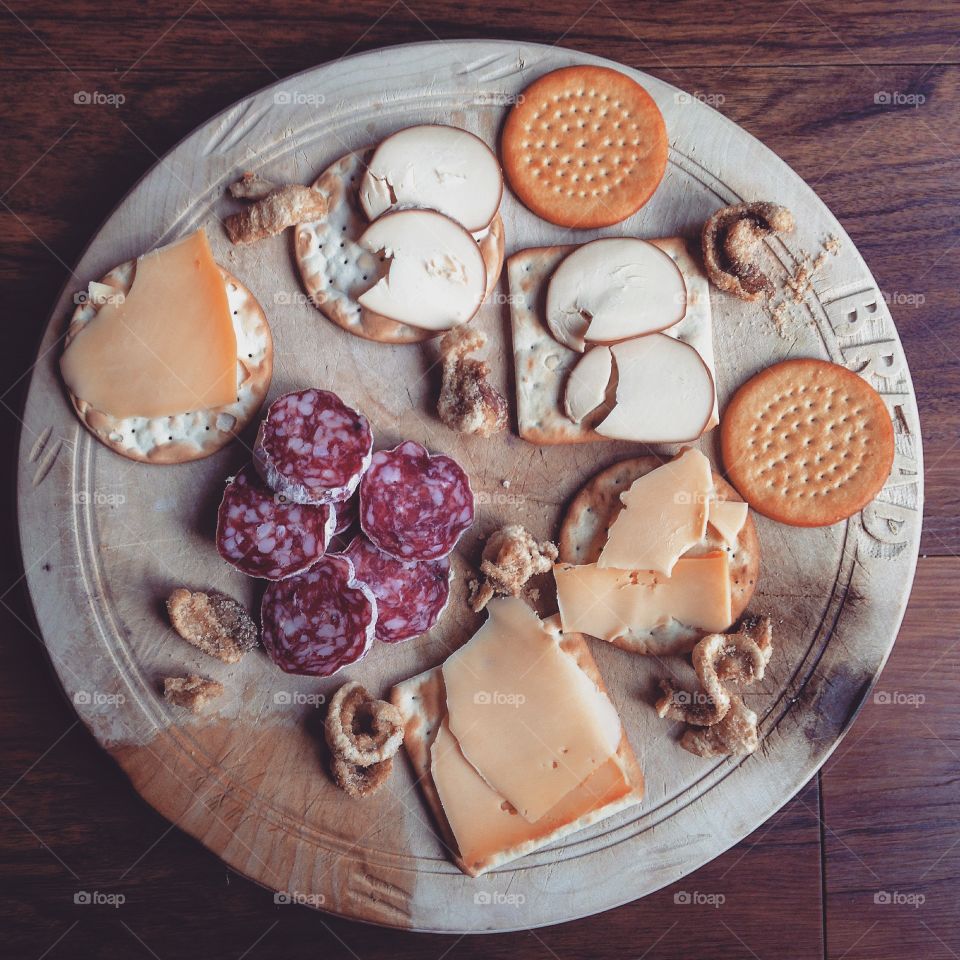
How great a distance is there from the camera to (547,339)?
1.80 metres

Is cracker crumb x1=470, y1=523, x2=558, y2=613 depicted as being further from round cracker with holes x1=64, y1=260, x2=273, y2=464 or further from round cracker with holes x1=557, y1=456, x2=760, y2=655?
round cracker with holes x1=64, y1=260, x2=273, y2=464

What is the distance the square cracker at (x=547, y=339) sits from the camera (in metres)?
1.78

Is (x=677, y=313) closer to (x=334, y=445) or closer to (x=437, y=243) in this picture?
(x=437, y=243)

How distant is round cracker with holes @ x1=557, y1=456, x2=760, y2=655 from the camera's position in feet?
5.85

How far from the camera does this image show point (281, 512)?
1677 millimetres

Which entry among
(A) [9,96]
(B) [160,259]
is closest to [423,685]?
(B) [160,259]

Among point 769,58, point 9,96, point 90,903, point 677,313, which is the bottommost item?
point 90,903

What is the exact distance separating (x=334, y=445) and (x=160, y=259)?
560 mm

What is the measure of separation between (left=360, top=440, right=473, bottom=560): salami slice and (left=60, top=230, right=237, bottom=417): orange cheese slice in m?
0.37
